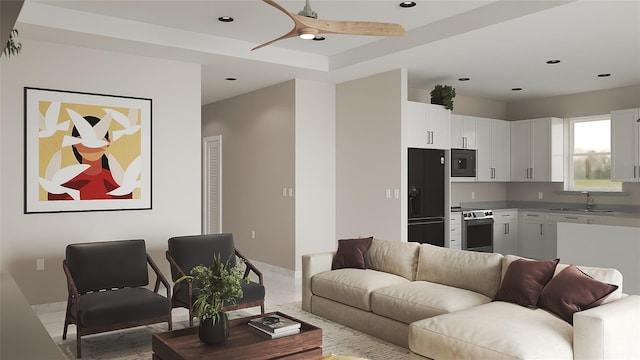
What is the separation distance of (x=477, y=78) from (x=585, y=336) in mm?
4644

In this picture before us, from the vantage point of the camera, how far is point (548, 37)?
16.0 ft

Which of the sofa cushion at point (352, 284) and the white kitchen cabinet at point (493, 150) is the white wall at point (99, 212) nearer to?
the sofa cushion at point (352, 284)

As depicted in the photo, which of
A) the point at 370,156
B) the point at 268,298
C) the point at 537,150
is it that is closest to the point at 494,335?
the point at 268,298

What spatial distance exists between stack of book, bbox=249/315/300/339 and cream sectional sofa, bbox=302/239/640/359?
30.9 inches

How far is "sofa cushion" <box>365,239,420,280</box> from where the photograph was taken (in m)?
4.64

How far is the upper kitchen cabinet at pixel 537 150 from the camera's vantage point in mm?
7957

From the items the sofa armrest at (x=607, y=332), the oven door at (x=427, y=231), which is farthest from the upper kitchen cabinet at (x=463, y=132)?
the sofa armrest at (x=607, y=332)

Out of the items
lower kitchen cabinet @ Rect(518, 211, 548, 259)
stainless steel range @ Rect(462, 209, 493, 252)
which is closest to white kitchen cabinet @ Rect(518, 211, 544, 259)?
lower kitchen cabinet @ Rect(518, 211, 548, 259)

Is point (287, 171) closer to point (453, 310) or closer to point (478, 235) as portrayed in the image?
point (478, 235)

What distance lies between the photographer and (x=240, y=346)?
10.3ft

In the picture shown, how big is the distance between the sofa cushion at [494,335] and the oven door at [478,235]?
3.84m

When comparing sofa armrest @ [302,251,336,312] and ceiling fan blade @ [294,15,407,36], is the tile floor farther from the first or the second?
ceiling fan blade @ [294,15,407,36]

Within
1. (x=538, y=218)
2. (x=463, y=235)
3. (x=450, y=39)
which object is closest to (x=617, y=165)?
(x=538, y=218)

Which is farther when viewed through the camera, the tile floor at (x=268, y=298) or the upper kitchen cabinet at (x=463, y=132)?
the upper kitchen cabinet at (x=463, y=132)
